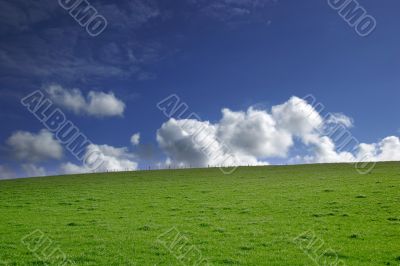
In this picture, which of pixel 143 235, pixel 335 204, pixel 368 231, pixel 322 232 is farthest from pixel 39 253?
pixel 335 204

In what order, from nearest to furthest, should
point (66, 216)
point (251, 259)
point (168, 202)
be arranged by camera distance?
point (251, 259) < point (66, 216) < point (168, 202)

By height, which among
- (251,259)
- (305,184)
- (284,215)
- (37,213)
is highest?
(305,184)

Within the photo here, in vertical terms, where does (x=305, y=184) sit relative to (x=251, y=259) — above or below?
above

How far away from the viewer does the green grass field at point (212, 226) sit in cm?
1862

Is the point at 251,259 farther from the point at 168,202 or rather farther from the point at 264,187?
the point at 264,187

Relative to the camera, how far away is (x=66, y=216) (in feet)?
102

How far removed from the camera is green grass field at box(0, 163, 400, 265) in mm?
18623

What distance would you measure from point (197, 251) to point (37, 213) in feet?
61.6

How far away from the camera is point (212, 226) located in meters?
25.2

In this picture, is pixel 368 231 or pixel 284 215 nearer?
pixel 368 231

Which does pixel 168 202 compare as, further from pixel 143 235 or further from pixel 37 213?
pixel 143 235

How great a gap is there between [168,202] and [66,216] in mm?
8836

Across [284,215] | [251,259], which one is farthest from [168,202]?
[251,259]

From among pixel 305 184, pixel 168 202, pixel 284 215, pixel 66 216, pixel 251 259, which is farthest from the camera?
pixel 305 184
